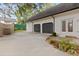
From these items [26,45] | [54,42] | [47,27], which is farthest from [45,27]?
[26,45]

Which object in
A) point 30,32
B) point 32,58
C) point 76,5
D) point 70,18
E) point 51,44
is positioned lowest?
point 32,58

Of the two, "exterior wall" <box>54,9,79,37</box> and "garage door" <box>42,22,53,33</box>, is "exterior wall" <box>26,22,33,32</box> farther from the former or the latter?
"exterior wall" <box>54,9,79,37</box>

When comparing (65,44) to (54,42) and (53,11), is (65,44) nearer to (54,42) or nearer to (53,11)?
(54,42)

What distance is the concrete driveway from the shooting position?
4.39 m

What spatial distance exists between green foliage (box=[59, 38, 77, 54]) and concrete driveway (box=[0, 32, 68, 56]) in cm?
15

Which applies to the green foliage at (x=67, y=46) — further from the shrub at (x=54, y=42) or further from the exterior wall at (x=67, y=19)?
the exterior wall at (x=67, y=19)

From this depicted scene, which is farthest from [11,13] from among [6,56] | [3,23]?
[6,56]

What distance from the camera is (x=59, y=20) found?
5.27m

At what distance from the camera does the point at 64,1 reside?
4.50 m

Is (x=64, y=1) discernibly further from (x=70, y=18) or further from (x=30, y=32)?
(x=30, y=32)

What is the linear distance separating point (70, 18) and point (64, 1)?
2.62 ft

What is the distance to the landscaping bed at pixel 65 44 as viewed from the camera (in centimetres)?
419

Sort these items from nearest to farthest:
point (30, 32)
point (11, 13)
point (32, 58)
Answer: point (32, 58) → point (11, 13) → point (30, 32)

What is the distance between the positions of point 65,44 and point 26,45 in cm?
114
